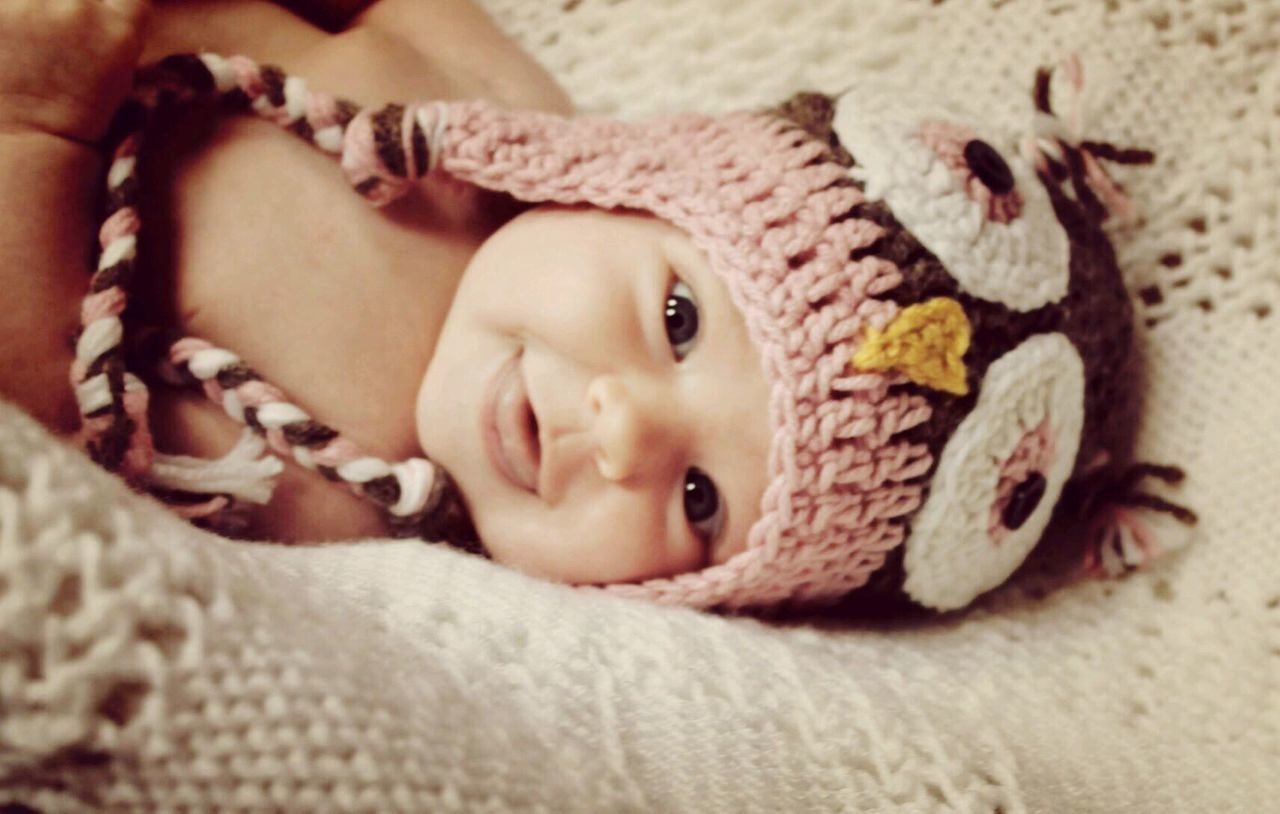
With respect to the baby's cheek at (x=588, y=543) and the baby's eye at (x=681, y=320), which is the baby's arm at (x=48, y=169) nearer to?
the baby's cheek at (x=588, y=543)

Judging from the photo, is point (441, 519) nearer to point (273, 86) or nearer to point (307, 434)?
point (307, 434)

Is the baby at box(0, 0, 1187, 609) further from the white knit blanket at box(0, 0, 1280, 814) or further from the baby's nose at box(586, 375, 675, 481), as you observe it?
the white knit blanket at box(0, 0, 1280, 814)

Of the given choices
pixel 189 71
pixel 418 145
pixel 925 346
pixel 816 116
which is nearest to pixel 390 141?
pixel 418 145

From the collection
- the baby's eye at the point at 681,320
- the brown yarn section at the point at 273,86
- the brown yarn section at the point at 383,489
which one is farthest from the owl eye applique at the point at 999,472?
the brown yarn section at the point at 273,86

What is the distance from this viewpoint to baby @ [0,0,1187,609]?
796 millimetres

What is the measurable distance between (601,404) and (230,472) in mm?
324

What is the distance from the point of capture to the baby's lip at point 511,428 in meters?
0.87

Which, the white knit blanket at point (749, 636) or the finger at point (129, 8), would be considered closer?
the white knit blanket at point (749, 636)

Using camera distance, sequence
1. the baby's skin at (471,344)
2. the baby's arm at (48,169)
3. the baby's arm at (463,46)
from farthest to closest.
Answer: the baby's arm at (463,46)
the baby's skin at (471,344)
the baby's arm at (48,169)

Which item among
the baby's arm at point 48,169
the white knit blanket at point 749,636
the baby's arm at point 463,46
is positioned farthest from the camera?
the baby's arm at point 463,46

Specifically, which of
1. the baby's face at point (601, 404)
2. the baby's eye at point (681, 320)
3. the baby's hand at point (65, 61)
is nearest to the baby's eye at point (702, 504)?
the baby's face at point (601, 404)

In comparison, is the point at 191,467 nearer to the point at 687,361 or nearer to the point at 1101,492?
the point at 687,361

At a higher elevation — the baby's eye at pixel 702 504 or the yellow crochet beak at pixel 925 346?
the yellow crochet beak at pixel 925 346

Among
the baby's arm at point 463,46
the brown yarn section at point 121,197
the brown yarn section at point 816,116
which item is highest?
the brown yarn section at point 816,116
